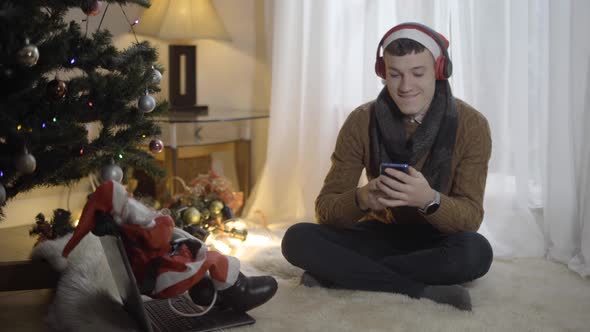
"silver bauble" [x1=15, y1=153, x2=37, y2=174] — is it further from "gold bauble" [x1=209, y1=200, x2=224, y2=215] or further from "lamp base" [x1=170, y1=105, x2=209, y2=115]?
"lamp base" [x1=170, y1=105, x2=209, y2=115]

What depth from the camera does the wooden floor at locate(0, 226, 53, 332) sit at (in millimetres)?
→ 1871

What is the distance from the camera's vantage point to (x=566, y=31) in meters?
2.27

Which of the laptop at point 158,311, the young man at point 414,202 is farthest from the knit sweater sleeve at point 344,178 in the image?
the laptop at point 158,311

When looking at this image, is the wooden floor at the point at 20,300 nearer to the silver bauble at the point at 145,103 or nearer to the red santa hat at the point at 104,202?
the red santa hat at the point at 104,202

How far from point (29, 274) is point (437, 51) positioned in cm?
121

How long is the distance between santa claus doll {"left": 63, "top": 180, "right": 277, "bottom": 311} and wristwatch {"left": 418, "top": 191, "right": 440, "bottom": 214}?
515 mm

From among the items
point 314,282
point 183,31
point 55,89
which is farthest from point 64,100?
point 183,31

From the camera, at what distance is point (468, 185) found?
203cm

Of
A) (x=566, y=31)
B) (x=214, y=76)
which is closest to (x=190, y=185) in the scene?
(x=214, y=76)

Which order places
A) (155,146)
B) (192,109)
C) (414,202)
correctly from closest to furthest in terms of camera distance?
1. (414,202)
2. (155,146)
3. (192,109)

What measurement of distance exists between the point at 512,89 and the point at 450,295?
81 cm

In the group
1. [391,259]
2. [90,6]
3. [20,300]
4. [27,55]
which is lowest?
[20,300]

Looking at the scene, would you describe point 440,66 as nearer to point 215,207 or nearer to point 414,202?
point 414,202

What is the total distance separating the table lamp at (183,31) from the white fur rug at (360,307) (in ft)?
3.86
